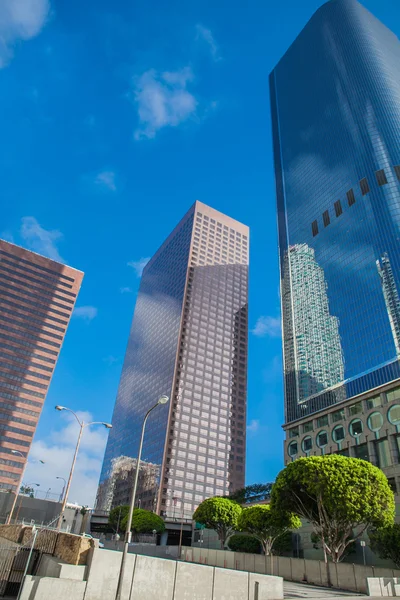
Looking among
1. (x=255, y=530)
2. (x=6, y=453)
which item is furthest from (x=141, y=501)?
(x=255, y=530)

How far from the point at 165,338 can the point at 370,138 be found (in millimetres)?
120528

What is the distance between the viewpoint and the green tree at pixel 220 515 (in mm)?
76794

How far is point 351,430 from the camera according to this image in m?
81.5

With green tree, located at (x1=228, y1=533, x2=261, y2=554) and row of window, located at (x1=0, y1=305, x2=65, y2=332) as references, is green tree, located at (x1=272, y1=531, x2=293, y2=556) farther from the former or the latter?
row of window, located at (x1=0, y1=305, x2=65, y2=332)

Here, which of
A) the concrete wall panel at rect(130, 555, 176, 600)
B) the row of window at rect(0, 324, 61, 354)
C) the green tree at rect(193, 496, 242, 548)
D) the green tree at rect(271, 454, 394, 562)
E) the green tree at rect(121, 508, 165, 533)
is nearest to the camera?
the concrete wall panel at rect(130, 555, 176, 600)

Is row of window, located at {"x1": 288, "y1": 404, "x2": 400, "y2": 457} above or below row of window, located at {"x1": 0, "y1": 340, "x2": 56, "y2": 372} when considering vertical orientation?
below

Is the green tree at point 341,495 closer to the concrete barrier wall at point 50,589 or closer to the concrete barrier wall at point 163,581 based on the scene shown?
the concrete barrier wall at point 163,581

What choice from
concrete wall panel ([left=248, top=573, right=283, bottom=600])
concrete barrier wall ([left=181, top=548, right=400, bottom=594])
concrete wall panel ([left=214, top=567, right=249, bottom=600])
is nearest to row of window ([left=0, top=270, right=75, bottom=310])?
concrete barrier wall ([left=181, top=548, right=400, bottom=594])

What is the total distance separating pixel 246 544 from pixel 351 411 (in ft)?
108

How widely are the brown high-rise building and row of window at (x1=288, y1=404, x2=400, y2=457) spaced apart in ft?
328

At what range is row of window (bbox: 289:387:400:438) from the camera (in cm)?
7581

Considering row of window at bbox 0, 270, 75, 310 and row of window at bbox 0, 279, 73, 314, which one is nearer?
row of window at bbox 0, 279, 73, 314

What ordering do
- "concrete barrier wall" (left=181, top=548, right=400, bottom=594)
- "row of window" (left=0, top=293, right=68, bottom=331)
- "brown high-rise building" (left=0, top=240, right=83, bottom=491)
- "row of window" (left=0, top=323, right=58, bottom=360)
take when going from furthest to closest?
"row of window" (left=0, top=293, right=68, bottom=331)
"row of window" (left=0, top=323, right=58, bottom=360)
"brown high-rise building" (left=0, top=240, right=83, bottom=491)
"concrete barrier wall" (left=181, top=548, right=400, bottom=594)

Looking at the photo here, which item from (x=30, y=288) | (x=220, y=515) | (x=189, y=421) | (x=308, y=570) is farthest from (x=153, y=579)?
→ (x=30, y=288)
